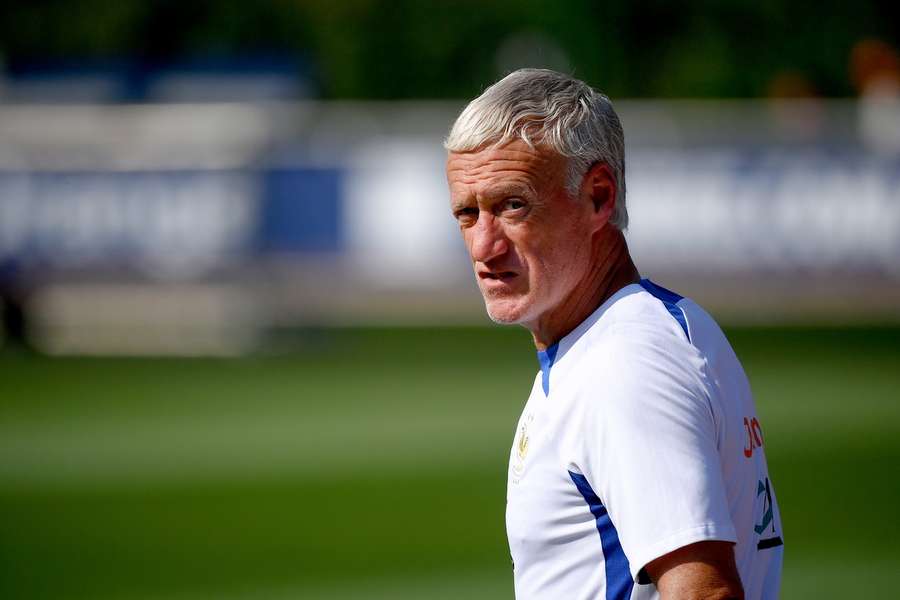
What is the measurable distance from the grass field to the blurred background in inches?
1.9

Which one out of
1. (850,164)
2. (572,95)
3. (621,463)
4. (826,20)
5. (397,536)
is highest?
(826,20)

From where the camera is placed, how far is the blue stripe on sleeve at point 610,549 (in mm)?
2594

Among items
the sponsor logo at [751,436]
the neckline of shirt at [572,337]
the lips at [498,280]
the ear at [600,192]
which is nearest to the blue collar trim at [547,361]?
the neckline of shirt at [572,337]

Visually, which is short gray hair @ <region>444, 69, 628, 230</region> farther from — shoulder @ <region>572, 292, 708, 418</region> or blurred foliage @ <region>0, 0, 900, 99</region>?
blurred foliage @ <region>0, 0, 900, 99</region>

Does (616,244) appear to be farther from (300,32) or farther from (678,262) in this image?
(300,32)

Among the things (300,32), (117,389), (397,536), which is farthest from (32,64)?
(397,536)

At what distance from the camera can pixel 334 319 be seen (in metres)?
25.6

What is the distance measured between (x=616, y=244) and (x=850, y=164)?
20.6 meters

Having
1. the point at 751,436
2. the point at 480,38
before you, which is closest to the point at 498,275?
the point at 751,436

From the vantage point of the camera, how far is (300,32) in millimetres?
42625

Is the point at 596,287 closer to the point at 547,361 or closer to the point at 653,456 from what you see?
the point at 547,361

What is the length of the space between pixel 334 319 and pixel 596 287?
→ 75.1 ft

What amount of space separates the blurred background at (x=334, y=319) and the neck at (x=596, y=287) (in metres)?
5.77

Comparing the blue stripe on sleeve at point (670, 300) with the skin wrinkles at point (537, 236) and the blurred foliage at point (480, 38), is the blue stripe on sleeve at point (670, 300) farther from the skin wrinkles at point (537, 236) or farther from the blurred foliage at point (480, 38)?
the blurred foliage at point (480, 38)
